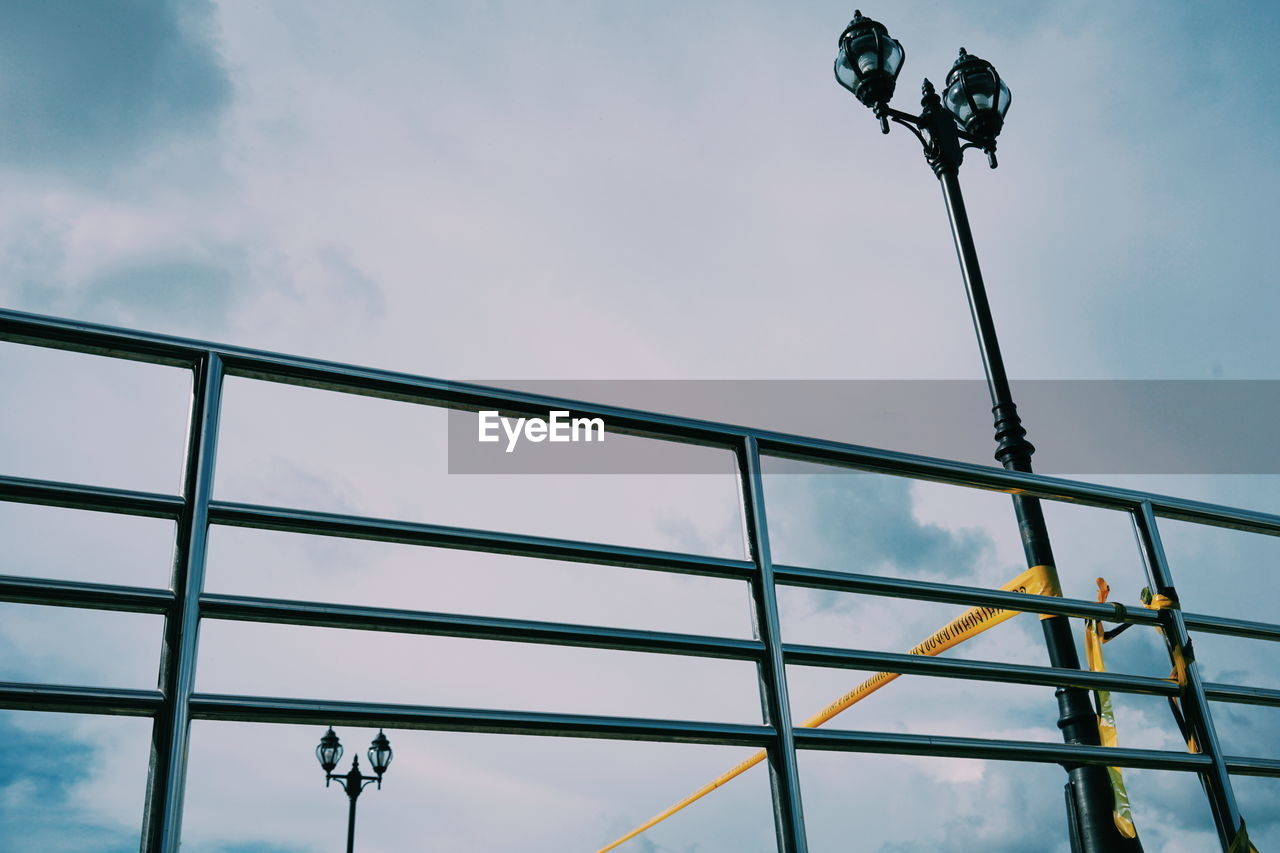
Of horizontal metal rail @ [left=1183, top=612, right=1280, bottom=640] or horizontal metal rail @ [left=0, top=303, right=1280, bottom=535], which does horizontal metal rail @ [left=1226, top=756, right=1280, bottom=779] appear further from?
horizontal metal rail @ [left=0, top=303, right=1280, bottom=535]

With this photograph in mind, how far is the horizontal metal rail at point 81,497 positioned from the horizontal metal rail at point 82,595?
0.46 ft

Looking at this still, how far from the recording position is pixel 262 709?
1727mm

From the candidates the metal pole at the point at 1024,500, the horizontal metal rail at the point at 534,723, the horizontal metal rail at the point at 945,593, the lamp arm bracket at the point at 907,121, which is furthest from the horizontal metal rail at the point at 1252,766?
the lamp arm bracket at the point at 907,121

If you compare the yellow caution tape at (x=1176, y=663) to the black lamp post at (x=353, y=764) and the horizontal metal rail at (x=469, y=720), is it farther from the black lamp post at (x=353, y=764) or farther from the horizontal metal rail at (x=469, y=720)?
the black lamp post at (x=353, y=764)

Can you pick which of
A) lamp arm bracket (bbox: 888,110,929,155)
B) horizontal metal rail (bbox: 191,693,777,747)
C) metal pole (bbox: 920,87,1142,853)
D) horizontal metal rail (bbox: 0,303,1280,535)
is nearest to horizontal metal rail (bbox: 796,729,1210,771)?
horizontal metal rail (bbox: 191,693,777,747)

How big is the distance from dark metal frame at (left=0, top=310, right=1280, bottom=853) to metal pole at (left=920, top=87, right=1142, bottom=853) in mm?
1826

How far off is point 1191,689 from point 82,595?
2.62m

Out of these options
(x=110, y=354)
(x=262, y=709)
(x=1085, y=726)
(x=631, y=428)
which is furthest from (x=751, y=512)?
(x=1085, y=726)

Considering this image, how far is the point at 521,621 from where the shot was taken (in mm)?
1973

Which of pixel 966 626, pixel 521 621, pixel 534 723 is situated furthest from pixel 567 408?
pixel 966 626

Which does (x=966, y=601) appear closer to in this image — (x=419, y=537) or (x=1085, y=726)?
(x=419, y=537)

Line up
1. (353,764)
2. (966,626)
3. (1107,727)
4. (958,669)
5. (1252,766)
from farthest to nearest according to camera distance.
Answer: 1. (353,764)
2. (966,626)
3. (1107,727)
4. (1252,766)
5. (958,669)

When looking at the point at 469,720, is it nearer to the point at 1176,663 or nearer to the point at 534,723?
the point at 534,723

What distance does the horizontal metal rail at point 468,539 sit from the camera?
187cm
